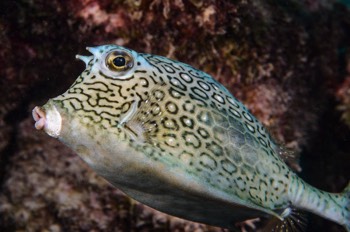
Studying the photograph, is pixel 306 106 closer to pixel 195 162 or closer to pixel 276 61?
pixel 276 61

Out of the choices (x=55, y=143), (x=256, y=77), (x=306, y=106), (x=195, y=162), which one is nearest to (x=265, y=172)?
(x=195, y=162)

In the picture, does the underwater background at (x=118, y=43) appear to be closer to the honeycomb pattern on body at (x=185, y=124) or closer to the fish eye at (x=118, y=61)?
the honeycomb pattern on body at (x=185, y=124)

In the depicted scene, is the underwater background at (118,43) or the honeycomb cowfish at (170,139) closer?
the honeycomb cowfish at (170,139)

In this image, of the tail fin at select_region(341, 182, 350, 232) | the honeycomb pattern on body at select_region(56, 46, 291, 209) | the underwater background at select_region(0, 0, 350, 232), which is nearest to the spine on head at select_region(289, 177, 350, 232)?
the tail fin at select_region(341, 182, 350, 232)

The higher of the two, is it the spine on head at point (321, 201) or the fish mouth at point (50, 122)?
the fish mouth at point (50, 122)

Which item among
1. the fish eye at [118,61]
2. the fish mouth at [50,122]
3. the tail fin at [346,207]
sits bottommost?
the tail fin at [346,207]

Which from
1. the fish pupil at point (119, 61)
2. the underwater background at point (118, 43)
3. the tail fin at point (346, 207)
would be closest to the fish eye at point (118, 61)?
the fish pupil at point (119, 61)
